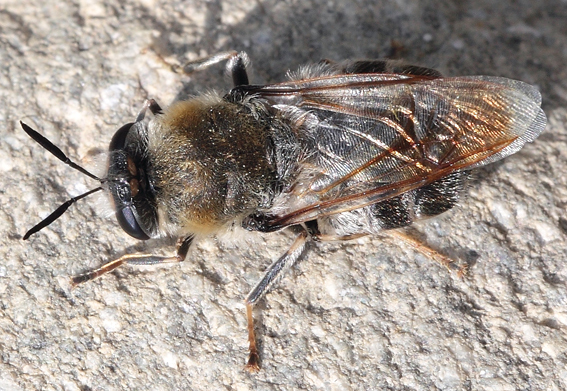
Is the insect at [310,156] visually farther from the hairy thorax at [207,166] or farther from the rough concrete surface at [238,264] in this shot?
the rough concrete surface at [238,264]

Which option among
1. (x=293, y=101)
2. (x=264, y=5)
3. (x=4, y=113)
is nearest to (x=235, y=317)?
(x=293, y=101)

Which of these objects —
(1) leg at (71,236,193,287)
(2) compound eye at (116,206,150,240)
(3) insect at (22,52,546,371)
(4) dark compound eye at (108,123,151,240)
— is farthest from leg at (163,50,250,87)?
(2) compound eye at (116,206,150,240)

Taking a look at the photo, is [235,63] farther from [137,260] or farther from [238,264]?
[137,260]

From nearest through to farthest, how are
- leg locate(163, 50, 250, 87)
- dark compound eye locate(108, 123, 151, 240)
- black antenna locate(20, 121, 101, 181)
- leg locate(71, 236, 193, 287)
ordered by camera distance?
dark compound eye locate(108, 123, 151, 240), black antenna locate(20, 121, 101, 181), leg locate(71, 236, 193, 287), leg locate(163, 50, 250, 87)

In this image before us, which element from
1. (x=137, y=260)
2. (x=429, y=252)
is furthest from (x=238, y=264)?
(x=429, y=252)

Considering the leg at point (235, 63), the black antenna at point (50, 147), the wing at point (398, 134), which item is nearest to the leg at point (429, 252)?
the wing at point (398, 134)

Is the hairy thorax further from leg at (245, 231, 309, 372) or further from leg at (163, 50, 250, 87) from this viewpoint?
leg at (163, 50, 250, 87)

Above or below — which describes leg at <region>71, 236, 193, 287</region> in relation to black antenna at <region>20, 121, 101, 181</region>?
below
